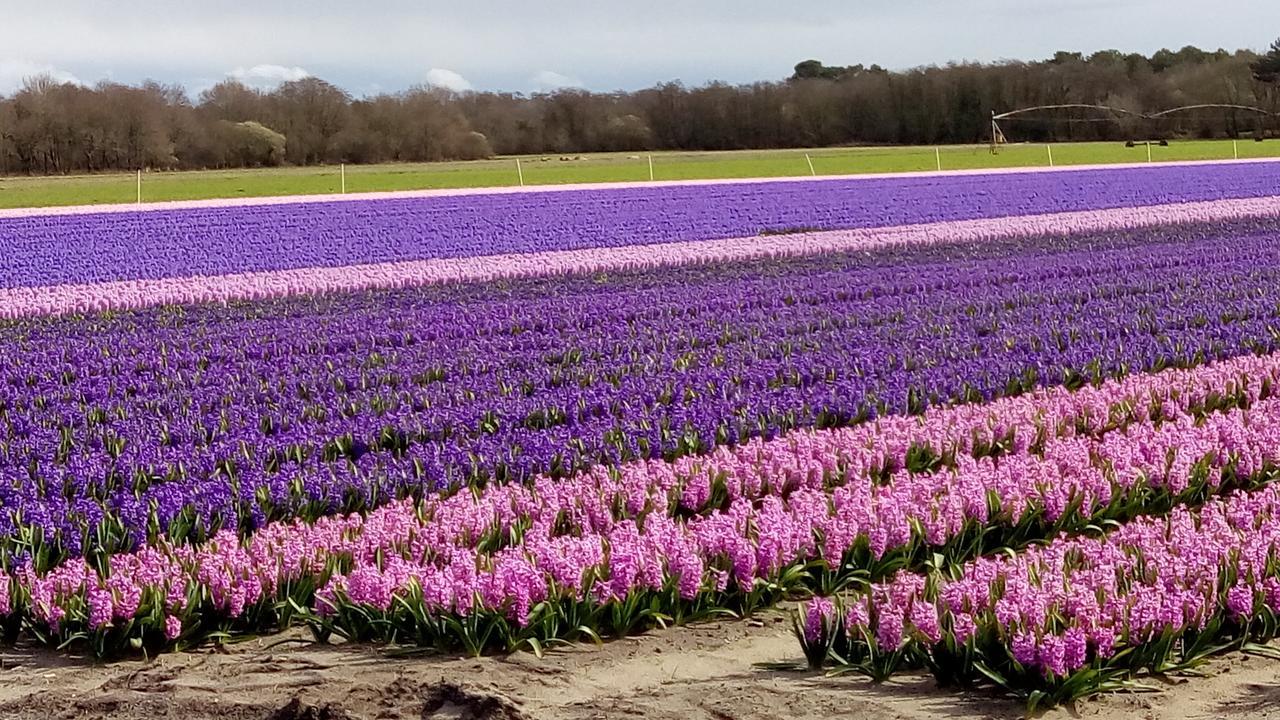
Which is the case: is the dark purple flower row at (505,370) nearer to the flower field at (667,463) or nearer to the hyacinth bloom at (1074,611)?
the flower field at (667,463)

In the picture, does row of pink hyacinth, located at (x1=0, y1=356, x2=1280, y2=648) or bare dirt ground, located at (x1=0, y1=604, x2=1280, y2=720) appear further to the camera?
row of pink hyacinth, located at (x1=0, y1=356, x2=1280, y2=648)

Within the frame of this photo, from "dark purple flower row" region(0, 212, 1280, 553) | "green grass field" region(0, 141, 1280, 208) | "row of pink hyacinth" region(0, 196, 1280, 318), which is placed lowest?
"dark purple flower row" region(0, 212, 1280, 553)

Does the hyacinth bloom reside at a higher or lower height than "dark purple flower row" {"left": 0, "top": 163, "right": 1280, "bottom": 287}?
lower

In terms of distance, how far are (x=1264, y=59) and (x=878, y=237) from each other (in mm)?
77206

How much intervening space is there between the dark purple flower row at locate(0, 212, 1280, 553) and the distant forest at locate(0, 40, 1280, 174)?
4758 cm

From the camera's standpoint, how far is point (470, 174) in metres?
49.5

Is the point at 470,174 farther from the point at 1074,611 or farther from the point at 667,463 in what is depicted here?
the point at 1074,611

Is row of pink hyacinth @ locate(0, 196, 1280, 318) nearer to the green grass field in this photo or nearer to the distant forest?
the green grass field

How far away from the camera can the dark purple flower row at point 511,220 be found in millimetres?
20562

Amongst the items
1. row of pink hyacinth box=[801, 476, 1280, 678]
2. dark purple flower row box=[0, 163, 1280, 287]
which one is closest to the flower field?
row of pink hyacinth box=[801, 476, 1280, 678]

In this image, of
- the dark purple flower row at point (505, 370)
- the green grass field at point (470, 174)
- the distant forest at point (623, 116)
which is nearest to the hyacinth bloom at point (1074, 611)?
the dark purple flower row at point (505, 370)

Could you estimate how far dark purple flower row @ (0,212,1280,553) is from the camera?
7.32 m

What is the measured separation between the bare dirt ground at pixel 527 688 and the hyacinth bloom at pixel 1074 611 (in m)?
0.12

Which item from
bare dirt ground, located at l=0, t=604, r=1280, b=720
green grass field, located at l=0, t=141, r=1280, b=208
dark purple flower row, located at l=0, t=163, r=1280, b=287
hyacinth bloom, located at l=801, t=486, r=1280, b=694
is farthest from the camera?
green grass field, located at l=0, t=141, r=1280, b=208
